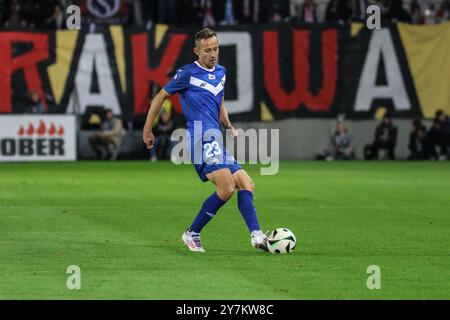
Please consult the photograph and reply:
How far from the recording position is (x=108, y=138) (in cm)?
3134

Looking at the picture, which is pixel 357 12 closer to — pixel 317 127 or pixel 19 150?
pixel 317 127

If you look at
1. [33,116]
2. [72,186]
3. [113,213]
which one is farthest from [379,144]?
[113,213]

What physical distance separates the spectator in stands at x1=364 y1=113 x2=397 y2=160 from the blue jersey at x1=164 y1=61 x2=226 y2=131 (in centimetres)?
1982

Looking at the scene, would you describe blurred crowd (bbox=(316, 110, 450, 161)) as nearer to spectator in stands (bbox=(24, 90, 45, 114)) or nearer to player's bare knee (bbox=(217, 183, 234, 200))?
spectator in stands (bbox=(24, 90, 45, 114))

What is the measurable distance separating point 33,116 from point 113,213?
13428 mm

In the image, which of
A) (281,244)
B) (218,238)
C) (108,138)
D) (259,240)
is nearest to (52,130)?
(108,138)

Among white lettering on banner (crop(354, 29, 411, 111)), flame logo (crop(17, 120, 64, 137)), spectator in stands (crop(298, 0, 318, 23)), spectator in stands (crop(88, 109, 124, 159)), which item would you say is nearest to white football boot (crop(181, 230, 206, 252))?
flame logo (crop(17, 120, 64, 137))

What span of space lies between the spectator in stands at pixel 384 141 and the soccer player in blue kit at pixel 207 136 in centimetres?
1976

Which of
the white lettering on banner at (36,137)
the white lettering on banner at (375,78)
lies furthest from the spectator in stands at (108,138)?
the white lettering on banner at (375,78)

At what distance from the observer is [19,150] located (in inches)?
1171

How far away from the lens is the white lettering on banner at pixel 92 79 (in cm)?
3142

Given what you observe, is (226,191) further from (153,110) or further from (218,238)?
(218,238)

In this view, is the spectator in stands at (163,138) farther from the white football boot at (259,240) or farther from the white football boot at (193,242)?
the white football boot at (259,240)

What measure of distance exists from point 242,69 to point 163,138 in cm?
287
